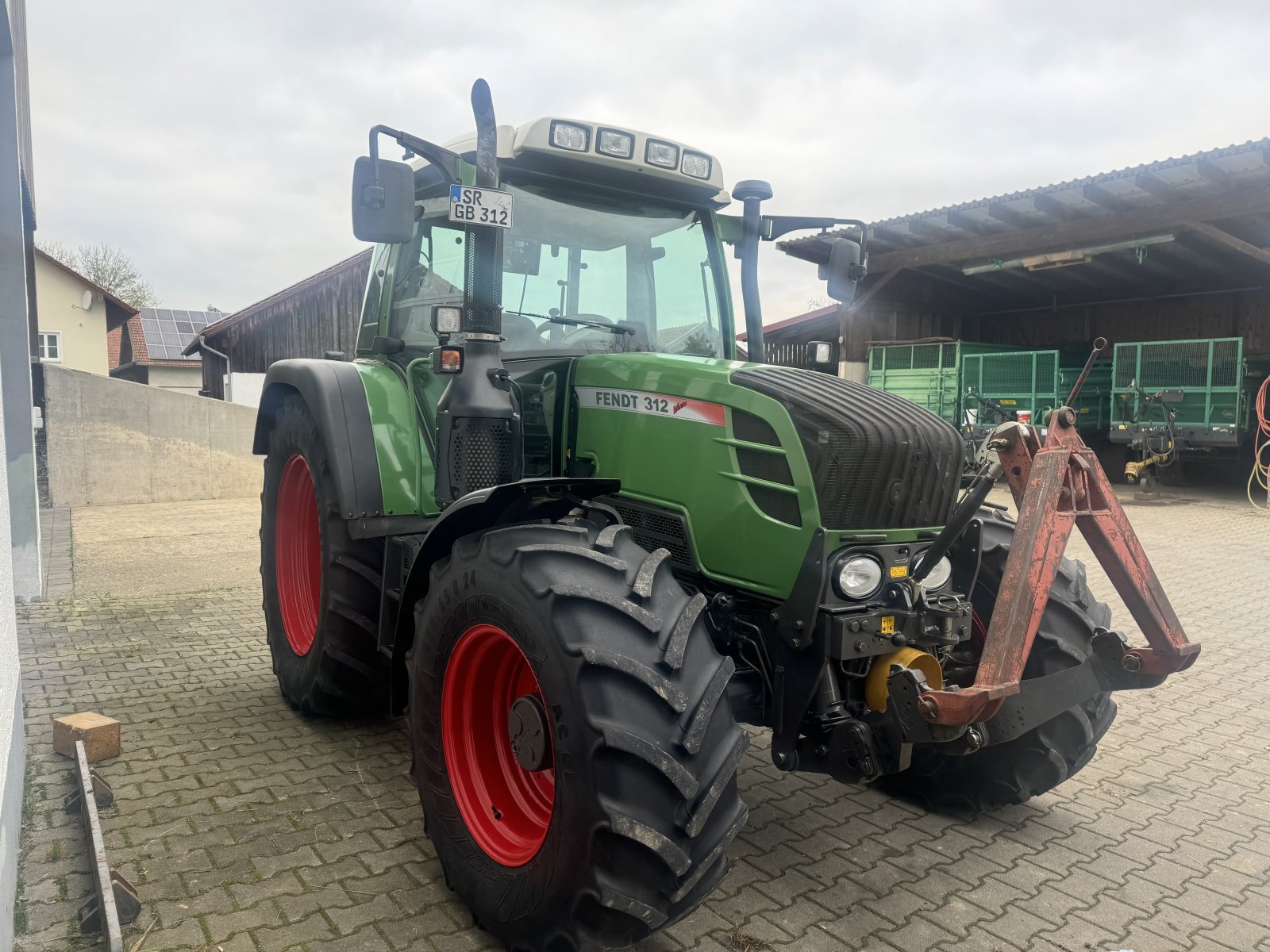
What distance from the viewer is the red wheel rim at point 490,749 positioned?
285 cm

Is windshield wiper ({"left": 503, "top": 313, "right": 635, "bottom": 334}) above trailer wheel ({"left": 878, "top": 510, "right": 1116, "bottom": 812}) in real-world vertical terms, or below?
above

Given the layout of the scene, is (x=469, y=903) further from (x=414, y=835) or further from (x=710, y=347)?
(x=710, y=347)

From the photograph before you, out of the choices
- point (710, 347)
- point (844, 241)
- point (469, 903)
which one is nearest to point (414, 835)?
point (469, 903)

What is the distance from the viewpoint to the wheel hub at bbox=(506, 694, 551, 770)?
8.36 feet

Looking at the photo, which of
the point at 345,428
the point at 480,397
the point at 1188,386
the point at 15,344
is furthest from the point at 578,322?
the point at 1188,386

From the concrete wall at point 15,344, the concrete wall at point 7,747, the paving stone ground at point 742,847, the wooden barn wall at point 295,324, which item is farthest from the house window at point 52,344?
the concrete wall at point 7,747

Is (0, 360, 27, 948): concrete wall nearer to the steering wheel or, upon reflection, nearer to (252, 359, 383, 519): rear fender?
(252, 359, 383, 519): rear fender

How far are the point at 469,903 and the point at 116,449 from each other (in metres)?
12.3

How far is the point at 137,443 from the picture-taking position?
13.2m

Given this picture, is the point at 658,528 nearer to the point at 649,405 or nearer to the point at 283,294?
the point at 649,405

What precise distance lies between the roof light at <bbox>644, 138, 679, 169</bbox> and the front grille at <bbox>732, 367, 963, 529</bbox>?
1.03 meters

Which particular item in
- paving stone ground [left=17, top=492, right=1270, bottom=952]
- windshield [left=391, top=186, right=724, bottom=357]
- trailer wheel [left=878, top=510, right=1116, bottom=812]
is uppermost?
windshield [left=391, top=186, right=724, bottom=357]

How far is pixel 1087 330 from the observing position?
841 inches

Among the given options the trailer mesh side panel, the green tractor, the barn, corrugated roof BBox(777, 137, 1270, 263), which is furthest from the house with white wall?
the green tractor
